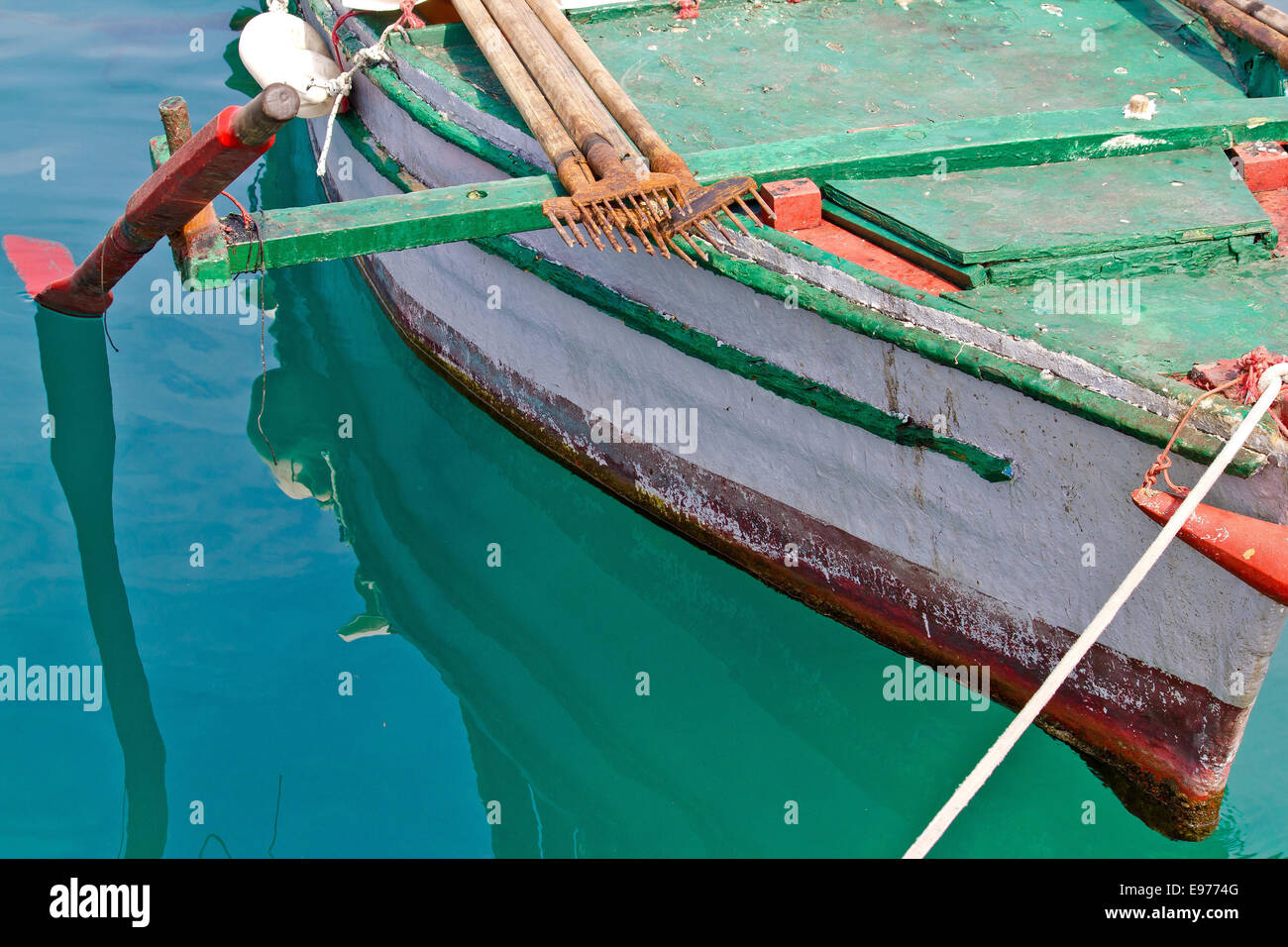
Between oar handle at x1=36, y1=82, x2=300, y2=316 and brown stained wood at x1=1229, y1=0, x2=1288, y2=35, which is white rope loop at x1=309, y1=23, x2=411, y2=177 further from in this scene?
brown stained wood at x1=1229, y1=0, x2=1288, y2=35

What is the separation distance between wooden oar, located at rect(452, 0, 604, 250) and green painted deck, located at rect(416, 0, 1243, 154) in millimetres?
249

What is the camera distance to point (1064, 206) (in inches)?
159

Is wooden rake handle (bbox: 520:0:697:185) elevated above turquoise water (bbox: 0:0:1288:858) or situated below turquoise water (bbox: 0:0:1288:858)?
above

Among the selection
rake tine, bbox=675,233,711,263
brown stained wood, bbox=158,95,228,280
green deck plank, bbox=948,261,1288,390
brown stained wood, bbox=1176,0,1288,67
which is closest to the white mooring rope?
green deck plank, bbox=948,261,1288,390

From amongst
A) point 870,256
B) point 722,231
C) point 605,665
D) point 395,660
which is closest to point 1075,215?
point 870,256

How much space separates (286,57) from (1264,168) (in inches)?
175

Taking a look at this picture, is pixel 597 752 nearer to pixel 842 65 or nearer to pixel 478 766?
pixel 478 766

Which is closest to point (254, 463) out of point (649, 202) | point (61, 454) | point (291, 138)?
point (61, 454)

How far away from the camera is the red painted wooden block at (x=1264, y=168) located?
→ 4.17 m

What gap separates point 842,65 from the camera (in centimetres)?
520

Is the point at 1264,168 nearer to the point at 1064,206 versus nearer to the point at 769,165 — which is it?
the point at 1064,206

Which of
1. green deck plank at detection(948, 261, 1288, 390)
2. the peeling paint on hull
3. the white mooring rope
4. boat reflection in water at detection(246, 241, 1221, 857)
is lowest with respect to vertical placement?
boat reflection in water at detection(246, 241, 1221, 857)

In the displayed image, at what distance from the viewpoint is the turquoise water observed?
416 centimetres

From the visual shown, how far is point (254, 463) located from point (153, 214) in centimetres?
231
